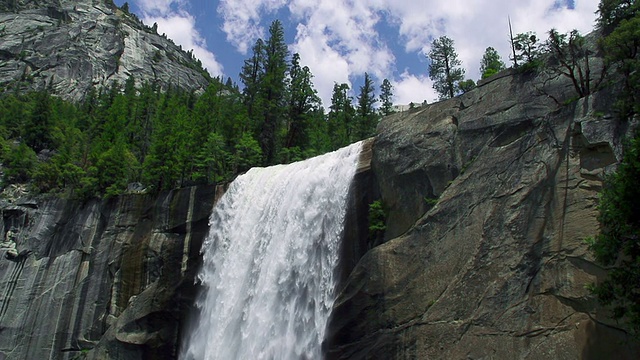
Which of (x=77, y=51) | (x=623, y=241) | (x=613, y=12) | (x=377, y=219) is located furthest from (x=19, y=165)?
(x=77, y=51)

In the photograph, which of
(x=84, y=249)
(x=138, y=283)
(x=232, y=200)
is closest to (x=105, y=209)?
(x=84, y=249)

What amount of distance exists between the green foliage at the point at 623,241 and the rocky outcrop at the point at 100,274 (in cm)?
2136

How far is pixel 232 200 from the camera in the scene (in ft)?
94.3

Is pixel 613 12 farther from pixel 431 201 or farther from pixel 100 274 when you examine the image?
pixel 100 274

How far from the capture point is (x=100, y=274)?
3195 centimetres

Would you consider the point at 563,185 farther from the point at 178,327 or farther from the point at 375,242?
the point at 178,327

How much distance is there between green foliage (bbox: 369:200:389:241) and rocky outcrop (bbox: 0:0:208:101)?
8253 cm

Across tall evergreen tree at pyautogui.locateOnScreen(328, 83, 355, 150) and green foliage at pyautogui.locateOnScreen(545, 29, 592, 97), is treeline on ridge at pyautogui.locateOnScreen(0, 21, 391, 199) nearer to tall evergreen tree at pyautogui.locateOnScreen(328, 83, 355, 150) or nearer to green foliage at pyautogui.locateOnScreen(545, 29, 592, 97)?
tall evergreen tree at pyautogui.locateOnScreen(328, 83, 355, 150)

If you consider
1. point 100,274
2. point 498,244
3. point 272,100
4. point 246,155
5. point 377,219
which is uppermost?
point 272,100

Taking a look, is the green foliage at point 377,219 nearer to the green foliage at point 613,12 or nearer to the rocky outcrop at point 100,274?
the green foliage at point 613,12

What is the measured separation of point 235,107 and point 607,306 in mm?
35497

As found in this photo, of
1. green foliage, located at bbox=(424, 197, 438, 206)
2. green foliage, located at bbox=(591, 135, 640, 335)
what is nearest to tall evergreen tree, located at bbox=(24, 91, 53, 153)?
green foliage, located at bbox=(424, 197, 438, 206)

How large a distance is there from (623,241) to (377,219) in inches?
393

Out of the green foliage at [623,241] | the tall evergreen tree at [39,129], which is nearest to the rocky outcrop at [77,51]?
the tall evergreen tree at [39,129]
